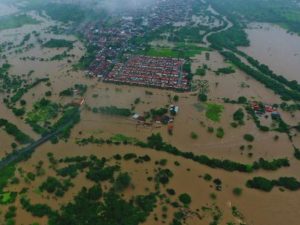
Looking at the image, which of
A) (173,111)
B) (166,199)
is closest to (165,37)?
(173,111)

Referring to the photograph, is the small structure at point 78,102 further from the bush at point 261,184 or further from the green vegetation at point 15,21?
the green vegetation at point 15,21

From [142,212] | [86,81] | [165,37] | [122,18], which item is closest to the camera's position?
[142,212]

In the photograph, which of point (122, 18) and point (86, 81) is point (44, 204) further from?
point (122, 18)

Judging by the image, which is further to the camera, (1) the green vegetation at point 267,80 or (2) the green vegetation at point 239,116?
(1) the green vegetation at point 267,80

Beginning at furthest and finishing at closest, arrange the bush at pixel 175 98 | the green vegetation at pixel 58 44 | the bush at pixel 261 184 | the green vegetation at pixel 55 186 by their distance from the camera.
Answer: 1. the green vegetation at pixel 58 44
2. the bush at pixel 175 98
3. the bush at pixel 261 184
4. the green vegetation at pixel 55 186

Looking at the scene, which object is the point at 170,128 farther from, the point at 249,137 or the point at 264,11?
the point at 264,11

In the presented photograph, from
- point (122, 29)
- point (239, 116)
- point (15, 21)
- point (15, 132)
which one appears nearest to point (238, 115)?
point (239, 116)

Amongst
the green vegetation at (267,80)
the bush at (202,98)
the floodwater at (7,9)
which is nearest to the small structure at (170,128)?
the bush at (202,98)
